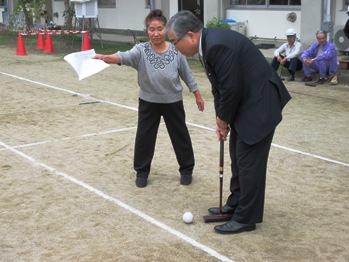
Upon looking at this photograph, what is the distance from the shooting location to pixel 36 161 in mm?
→ 6648

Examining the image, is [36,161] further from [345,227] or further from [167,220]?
[345,227]

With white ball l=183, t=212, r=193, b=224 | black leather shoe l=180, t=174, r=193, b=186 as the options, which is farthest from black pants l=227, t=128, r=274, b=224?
black leather shoe l=180, t=174, r=193, b=186

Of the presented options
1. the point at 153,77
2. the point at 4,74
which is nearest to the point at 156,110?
the point at 153,77

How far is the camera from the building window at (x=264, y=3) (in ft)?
55.3

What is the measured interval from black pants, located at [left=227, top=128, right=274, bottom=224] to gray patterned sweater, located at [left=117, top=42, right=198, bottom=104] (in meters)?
1.05

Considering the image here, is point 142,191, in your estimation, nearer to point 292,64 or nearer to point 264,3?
→ point 292,64

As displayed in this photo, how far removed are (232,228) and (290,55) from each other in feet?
27.1

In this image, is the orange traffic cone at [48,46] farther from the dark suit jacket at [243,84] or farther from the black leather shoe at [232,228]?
the dark suit jacket at [243,84]

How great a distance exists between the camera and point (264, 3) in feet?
57.7

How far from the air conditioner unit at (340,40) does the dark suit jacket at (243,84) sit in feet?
33.4

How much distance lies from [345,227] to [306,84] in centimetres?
749

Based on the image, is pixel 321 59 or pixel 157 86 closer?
pixel 157 86

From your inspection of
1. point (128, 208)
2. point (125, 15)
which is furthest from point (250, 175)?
point (125, 15)

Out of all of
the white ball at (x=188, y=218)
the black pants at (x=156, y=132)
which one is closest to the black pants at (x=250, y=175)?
the white ball at (x=188, y=218)
